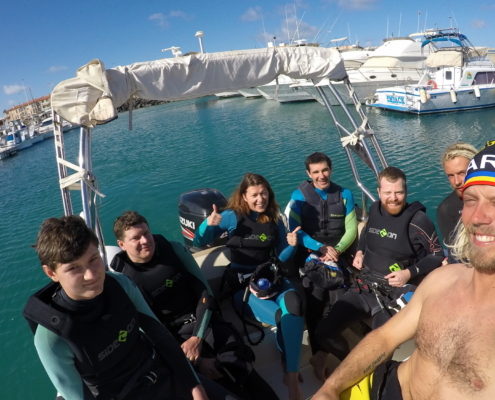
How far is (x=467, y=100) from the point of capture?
77.4ft

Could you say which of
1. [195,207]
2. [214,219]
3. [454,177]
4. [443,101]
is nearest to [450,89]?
[443,101]

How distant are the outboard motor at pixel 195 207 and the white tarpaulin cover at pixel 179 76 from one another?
2040mm

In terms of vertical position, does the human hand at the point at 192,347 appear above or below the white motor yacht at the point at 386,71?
below

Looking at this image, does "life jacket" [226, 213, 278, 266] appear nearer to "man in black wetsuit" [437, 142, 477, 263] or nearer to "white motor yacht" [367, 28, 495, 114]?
"man in black wetsuit" [437, 142, 477, 263]

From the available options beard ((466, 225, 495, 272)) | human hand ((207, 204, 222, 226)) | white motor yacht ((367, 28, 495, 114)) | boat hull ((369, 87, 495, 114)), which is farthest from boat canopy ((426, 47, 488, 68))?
beard ((466, 225, 495, 272))

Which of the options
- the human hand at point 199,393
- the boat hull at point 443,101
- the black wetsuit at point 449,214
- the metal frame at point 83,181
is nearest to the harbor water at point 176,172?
the boat hull at point 443,101

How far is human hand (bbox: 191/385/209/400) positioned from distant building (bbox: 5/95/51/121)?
346ft

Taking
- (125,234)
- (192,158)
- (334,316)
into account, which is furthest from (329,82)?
(192,158)

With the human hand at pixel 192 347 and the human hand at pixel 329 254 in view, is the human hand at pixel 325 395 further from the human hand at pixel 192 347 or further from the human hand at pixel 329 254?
the human hand at pixel 329 254

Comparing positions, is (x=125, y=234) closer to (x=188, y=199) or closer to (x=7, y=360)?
(x=188, y=199)

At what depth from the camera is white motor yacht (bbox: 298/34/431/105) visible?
1126 inches

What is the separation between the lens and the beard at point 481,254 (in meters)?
1.34

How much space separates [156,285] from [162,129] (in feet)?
89.8

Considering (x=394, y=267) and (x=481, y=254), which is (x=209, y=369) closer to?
(x=394, y=267)
